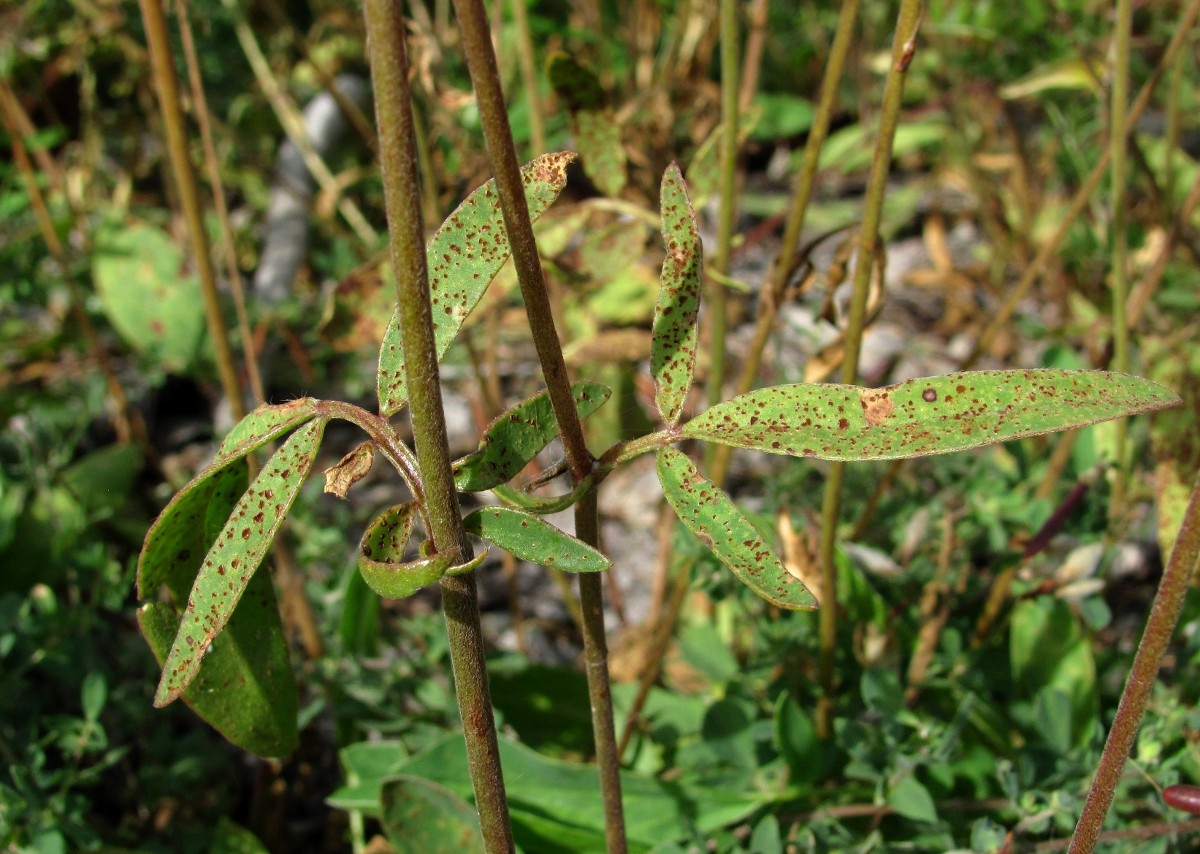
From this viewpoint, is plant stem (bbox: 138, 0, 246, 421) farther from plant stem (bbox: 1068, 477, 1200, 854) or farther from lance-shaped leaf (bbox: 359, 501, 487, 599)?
plant stem (bbox: 1068, 477, 1200, 854)

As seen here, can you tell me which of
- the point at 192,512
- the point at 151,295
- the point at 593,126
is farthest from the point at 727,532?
the point at 151,295

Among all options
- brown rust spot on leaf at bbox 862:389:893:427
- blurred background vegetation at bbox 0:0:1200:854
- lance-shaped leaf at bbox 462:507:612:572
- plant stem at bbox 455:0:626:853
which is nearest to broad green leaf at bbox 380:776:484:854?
blurred background vegetation at bbox 0:0:1200:854

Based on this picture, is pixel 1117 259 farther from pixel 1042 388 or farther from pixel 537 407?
pixel 537 407

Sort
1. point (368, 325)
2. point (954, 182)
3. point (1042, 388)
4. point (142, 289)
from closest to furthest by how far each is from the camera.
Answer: point (1042, 388)
point (368, 325)
point (142, 289)
point (954, 182)

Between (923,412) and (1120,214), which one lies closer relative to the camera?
(923,412)

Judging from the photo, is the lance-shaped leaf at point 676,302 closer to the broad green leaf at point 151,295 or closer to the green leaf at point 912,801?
the green leaf at point 912,801

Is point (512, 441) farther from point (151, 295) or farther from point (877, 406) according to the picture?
point (151, 295)

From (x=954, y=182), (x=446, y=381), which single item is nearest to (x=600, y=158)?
(x=446, y=381)
